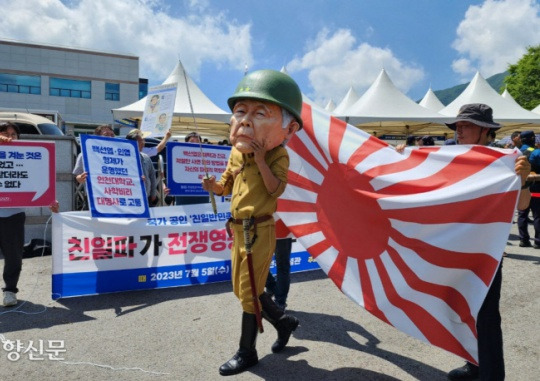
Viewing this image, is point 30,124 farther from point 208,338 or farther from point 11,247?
point 208,338

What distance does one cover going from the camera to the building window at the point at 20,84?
38.2 metres

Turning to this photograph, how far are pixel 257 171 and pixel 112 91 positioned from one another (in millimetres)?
43326

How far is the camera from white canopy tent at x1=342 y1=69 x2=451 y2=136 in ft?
42.5

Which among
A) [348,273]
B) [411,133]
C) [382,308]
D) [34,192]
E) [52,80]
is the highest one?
[52,80]

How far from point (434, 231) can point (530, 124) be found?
14.2 meters

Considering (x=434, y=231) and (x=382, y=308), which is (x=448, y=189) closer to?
(x=434, y=231)

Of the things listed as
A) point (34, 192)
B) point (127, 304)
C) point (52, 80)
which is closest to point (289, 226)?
point (127, 304)

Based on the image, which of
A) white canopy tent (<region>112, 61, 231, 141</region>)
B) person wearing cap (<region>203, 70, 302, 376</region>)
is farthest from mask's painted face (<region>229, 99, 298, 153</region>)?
white canopy tent (<region>112, 61, 231, 141</region>)

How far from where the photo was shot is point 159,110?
567cm

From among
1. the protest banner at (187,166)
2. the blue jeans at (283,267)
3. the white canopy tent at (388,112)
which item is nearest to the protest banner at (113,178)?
the protest banner at (187,166)

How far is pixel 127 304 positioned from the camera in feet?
13.5

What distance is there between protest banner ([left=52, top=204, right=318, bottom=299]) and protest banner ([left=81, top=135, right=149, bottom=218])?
133 mm

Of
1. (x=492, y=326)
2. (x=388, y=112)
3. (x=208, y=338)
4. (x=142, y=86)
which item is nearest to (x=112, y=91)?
(x=142, y=86)

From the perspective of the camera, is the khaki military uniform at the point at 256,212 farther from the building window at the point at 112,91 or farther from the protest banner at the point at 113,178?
the building window at the point at 112,91
